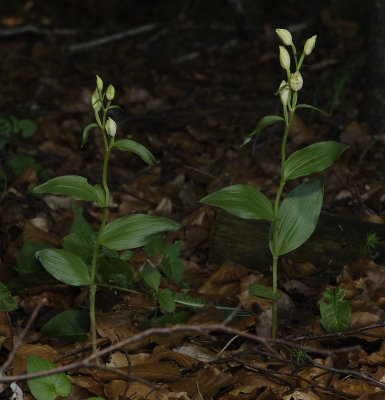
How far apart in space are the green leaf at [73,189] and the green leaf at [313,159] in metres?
0.63

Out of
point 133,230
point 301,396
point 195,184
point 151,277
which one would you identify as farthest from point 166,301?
point 195,184

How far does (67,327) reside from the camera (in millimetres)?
2033

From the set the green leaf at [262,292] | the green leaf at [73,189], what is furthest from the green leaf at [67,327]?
the green leaf at [262,292]

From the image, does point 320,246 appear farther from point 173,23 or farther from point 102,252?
point 173,23

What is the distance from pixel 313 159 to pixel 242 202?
0.27 m

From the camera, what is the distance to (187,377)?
1764 millimetres

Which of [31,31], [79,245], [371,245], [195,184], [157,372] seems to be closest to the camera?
[157,372]

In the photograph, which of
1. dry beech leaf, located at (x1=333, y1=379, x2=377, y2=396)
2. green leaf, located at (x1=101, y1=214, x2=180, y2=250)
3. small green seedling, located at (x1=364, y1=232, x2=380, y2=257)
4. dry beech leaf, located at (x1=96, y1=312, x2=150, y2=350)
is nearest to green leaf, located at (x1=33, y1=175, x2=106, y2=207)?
green leaf, located at (x1=101, y1=214, x2=180, y2=250)

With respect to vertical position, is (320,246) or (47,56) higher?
(320,246)

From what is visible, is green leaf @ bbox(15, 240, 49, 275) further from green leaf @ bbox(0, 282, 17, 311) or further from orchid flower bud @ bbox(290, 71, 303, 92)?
orchid flower bud @ bbox(290, 71, 303, 92)

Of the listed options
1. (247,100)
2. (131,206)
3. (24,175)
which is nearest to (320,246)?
(131,206)

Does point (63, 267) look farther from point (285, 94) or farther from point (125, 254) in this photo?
point (285, 94)

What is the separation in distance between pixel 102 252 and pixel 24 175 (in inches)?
50.1

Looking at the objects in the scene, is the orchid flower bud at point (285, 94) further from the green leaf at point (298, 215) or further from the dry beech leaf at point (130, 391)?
the dry beech leaf at point (130, 391)
